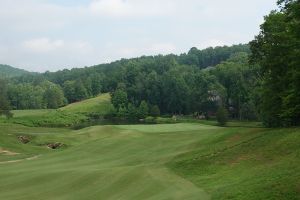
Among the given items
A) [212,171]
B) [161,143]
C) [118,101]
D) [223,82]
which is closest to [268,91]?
[161,143]

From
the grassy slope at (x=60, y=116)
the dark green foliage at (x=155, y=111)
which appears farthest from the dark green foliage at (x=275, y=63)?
the dark green foliage at (x=155, y=111)

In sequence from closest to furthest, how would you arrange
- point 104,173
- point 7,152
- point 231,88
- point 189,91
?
1. point 104,173
2. point 7,152
3. point 231,88
4. point 189,91

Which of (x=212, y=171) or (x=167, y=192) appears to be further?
(x=212, y=171)

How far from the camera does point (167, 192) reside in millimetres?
24938

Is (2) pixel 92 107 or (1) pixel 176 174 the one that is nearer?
(1) pixel 176 174

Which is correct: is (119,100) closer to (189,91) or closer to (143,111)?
(143,111)

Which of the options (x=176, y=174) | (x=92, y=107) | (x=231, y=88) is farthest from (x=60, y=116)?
(x=176, y=174)

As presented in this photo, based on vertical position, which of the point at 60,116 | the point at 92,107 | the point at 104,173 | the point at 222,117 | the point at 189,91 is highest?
the point at 189,91

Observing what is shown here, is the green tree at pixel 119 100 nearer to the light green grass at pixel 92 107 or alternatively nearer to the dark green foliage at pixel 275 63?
the light green grass at pixel 92 107

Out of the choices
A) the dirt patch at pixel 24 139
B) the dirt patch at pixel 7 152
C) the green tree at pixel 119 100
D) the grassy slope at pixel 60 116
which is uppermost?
the green tree at pixel 119 100

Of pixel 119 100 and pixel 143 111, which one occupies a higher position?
pixel 119 100

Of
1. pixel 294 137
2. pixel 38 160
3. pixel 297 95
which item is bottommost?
pixel 38 160

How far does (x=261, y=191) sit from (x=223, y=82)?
11574 centimetres

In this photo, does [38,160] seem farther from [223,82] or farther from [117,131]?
[223,82]
